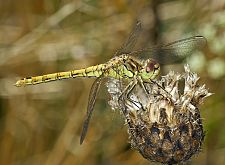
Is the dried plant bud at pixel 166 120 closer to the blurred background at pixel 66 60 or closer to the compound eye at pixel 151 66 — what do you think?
the compound eye at pixel 151 66

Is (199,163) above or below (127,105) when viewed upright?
below

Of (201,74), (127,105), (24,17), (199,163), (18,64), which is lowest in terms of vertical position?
(199,163)

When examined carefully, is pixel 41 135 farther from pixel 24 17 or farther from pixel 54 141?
pixel 24 17

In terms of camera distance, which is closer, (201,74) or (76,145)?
(201,74)

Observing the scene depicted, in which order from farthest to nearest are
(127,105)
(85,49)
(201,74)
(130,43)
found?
(85,49) → (201,74) → (130,43) → (127,105)

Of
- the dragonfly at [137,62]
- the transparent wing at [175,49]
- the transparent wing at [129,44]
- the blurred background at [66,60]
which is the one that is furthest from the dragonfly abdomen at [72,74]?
the blurred background at [66,60]

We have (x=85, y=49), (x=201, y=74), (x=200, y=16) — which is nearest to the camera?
(x=201, y=74)

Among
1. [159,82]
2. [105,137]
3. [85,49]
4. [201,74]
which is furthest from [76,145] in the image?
[159,82]
